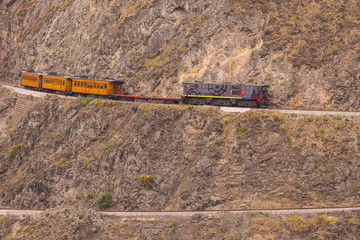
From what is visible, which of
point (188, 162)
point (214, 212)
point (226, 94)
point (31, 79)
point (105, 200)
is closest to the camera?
point (214, 212)

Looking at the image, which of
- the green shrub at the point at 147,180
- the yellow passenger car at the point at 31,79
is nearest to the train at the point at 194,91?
the yellow passenger car at the point at 31,79

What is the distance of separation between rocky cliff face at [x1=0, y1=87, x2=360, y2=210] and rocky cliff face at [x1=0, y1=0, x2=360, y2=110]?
703cm

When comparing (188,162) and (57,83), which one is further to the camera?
(57,83)

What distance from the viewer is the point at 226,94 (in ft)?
151

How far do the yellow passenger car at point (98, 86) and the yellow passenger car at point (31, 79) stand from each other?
8.05 metres

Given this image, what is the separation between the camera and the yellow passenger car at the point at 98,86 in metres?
52.1

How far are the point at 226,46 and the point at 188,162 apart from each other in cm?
1654

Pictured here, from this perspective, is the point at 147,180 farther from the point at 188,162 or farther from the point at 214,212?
the point at 214,212

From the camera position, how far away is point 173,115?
140ft

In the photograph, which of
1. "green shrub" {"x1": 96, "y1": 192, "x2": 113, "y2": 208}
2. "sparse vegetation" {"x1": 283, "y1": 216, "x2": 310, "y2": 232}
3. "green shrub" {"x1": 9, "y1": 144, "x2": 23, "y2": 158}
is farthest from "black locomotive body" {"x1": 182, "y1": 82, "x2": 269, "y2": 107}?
"green shrub" {"x1": 9, "y1": 144, "x2": 23, "y2": 158}

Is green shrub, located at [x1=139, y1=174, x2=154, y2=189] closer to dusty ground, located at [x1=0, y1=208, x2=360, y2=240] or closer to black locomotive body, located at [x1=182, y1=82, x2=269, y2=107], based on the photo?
dusty ground, located at [x1=0, y1=208, x2=360, y2=240]

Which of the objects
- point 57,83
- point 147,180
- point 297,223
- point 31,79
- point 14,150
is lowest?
point 297,223

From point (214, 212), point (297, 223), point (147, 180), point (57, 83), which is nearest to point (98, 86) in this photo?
point (57, 83)

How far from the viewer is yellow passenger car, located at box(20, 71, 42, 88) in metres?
60.8
